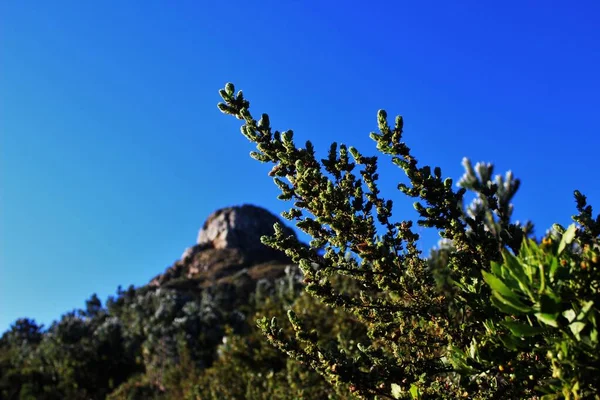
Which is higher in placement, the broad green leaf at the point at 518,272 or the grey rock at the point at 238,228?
the grey rock at the point at 238,228

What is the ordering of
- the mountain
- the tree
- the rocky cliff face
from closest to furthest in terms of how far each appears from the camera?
the tree, the mountain, the rocky cliff face

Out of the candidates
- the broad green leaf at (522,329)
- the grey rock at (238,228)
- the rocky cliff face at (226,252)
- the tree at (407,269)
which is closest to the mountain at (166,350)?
Result: the rocky cliff face at (226,252)

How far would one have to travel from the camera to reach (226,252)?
6259 cm

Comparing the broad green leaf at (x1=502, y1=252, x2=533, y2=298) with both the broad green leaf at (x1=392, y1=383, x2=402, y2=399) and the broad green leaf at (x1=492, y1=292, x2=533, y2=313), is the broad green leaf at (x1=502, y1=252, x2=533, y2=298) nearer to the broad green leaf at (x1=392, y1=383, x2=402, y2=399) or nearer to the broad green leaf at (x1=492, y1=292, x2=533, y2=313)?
the broad green leaf at (x1=492, y1=292, x2=533, y2=313)

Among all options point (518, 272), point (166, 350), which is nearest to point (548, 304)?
point (518, 272)

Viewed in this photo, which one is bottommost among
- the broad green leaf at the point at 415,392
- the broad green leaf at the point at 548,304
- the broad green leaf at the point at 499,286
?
the broad green leaf at the point at 415,392

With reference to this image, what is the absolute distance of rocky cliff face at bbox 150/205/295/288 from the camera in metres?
55.3

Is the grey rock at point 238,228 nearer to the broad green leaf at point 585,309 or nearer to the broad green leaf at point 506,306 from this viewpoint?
the broad green leaf at point 506,306

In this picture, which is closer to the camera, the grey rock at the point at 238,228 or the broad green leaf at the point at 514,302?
the broad green leaf at the point at 514,302

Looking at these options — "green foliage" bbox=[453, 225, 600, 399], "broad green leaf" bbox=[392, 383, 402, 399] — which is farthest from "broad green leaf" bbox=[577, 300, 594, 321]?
"broad green leaf" bbox=[392, 383, 402, 399]

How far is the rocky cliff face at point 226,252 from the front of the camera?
55312 mm

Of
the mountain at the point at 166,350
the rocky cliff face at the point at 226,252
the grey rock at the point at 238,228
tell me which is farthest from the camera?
the grey rock at the point at 238,228

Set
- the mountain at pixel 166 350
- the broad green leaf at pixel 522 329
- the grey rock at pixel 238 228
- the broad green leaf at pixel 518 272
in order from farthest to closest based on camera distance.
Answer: the grey rock at pixel 238 228, the mountain at pixel 166 350, the broad green leaf at pixel 522 329, the broad green leaf at pixel 518 272

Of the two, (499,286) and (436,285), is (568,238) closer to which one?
(499,286)
